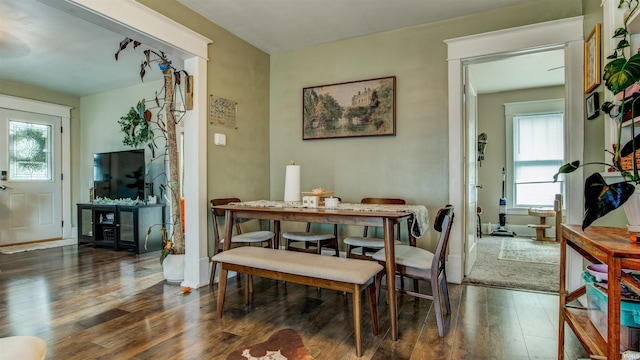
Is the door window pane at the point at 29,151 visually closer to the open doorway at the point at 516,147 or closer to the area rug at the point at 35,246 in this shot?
the area rug at the point at 35,246

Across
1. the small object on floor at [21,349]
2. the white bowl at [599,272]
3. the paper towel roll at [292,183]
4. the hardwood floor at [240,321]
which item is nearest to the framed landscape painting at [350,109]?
the paper towel roll at [292,183]

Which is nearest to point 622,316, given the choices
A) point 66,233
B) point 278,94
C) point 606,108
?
point 606,108

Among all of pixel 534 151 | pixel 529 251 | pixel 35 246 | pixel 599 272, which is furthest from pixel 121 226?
pixel 534 151

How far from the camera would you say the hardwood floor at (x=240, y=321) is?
73.5 inches

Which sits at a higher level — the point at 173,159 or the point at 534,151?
the point at 534,151

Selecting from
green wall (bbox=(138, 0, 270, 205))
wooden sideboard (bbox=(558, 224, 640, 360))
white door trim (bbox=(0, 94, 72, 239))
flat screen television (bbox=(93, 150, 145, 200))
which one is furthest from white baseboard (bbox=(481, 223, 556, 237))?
white door trim (bbox=(0, 94, 72, 239))

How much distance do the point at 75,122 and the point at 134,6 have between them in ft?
15.3

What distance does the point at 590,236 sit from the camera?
135cm

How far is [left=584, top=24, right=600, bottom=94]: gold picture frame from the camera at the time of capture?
229 centimetres

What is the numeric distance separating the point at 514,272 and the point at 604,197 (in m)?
2.64

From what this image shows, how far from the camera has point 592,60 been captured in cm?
242

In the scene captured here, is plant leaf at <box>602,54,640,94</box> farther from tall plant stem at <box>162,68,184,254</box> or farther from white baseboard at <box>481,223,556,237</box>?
white baseboard at <box>481,223,556,237</box>

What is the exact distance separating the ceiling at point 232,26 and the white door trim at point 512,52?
31cm

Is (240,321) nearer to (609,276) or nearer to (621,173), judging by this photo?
(609,276)
